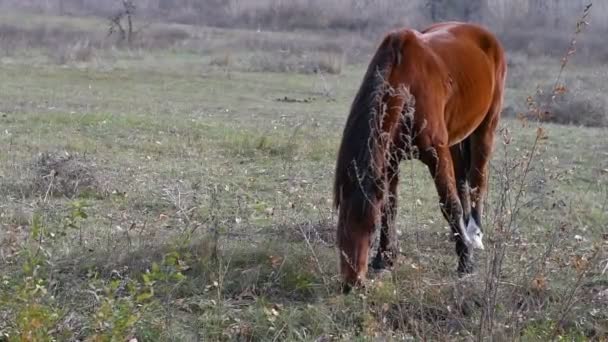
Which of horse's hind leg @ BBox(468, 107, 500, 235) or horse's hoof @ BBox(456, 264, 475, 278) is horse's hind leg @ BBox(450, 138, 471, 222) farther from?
horse's hoof @ BBox(456, 264, 475, 278)

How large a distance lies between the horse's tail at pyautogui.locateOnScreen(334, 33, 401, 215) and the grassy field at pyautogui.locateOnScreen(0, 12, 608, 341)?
26 centimetres

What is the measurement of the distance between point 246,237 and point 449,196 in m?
1.59

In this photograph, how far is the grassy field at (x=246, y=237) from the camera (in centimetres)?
394

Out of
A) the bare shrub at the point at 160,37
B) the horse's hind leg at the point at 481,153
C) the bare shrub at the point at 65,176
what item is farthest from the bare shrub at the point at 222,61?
the horse's hind leg at the point at 481,153

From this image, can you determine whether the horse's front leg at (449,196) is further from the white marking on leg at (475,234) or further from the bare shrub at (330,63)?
the bare shrub at (330,63)

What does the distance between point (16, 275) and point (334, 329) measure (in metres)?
1.93

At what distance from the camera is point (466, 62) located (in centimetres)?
579

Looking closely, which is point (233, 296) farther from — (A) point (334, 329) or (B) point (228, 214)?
(B) point (228, 214)

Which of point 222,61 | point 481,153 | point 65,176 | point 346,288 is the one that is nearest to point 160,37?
point 222,61

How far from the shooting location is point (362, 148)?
4.41 m

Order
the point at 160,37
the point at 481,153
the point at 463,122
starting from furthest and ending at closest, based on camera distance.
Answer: the point at 160,37 < the point at 481,153 < the point at 463,122

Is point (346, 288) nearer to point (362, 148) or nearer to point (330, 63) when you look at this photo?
point (362, 148)

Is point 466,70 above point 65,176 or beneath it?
above

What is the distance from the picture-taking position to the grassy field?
394 centimetres
